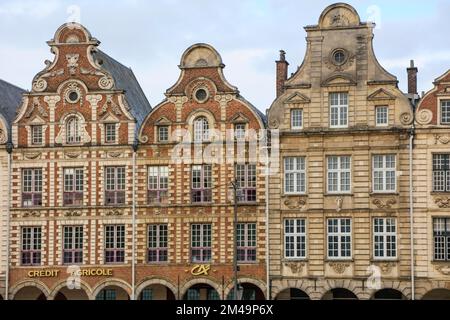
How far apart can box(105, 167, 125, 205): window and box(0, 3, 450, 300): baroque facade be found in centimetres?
8

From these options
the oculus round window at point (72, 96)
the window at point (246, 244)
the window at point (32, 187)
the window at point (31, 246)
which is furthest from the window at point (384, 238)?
the window at point (32, 187)

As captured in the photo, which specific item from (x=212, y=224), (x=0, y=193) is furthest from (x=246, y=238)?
(x=0, y=193)

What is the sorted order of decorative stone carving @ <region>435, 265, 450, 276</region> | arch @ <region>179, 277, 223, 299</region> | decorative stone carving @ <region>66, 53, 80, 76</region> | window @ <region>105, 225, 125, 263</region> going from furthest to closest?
decorative stone carving @ <region>66, 53, 80, 76</region> < window @ <region>105, 225, 125, 263</region> < arch @ <region>179, 277, 223, 299</region> < decorative stone carving @ <region>435, 265, 450, 276</region>

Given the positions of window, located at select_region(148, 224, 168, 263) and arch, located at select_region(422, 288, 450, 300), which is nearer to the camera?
arch, located at select_region(422, 288, 450, 300)

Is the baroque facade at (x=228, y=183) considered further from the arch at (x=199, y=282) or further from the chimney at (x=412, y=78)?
the chimney at (x=412, y=78)

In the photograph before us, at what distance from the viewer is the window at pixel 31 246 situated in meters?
42.5

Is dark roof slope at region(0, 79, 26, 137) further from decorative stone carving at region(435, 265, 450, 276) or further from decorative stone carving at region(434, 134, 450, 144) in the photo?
decorative stone carving at region(435, 265, 450, 276)

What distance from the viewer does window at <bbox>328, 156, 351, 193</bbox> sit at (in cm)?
4000

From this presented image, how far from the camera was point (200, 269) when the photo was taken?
40594 millimetres

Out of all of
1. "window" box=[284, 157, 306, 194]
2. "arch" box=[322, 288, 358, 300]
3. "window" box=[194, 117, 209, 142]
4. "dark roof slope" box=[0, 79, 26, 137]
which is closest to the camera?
"arch" box=[322, 288, 358, 300]

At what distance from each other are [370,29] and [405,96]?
3539mm

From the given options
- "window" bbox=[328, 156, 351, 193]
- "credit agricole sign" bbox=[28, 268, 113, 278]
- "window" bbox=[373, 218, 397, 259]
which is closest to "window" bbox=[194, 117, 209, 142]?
"window" bbox=[328, 156, 351, 193]

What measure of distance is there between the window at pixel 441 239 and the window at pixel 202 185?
10.5 meters

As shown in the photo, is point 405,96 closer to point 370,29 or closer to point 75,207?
point 370,29
